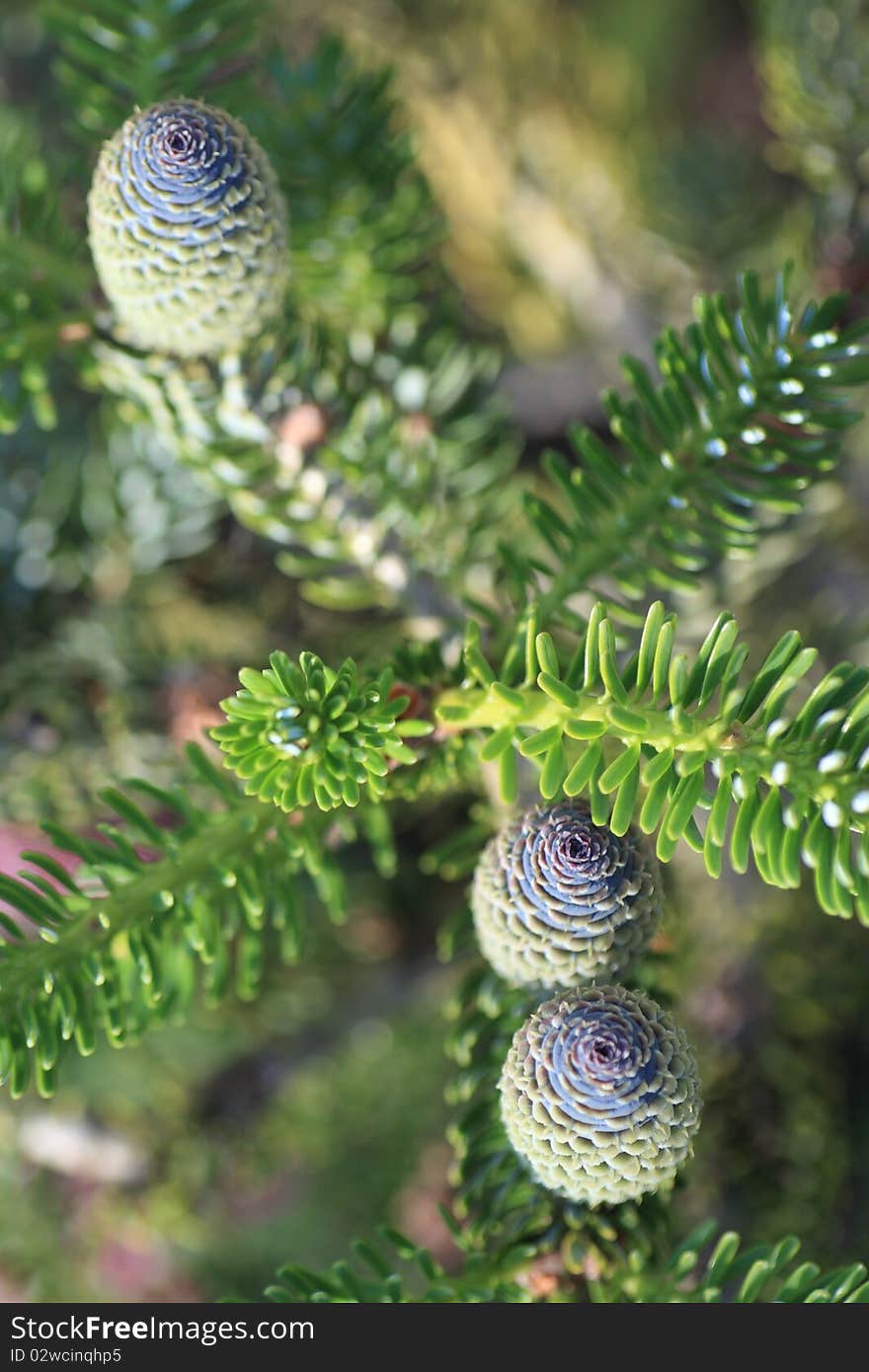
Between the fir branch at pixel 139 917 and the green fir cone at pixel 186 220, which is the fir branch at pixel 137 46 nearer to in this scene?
the green fir cone at pixel 186 220

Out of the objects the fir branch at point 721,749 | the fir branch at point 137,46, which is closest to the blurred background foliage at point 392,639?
the fir branch at point 137,46

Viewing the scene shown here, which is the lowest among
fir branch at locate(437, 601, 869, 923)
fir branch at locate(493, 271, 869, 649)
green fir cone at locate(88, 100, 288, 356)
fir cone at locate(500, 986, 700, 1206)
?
fir cone at locate(500, 986, 700, 1206)

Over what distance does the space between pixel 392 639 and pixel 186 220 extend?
1.01 ft

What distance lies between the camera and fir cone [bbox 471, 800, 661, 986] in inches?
18.6

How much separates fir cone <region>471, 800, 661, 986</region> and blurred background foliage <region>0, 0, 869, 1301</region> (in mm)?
95

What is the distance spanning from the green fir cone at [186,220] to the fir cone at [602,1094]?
0.36m

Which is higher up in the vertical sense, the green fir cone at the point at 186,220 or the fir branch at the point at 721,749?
the green fir cone at the point at 186,220

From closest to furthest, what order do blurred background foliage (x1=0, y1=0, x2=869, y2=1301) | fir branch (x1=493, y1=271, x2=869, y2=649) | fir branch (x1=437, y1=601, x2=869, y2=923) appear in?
fir branch (x1=437, y1=601, x2=869, y2=923) → fir branch (x1=493, y1=271, x2=869, y2=649) → blurred background foliage (x1=0, y1=0, x2=869, y2=1301)

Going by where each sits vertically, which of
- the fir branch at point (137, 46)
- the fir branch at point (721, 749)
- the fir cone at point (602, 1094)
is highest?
the fir branch at point (137, 46)

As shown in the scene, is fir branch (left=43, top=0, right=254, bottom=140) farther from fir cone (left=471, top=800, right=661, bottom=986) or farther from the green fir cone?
fir cone (left=471, top=800, right=661, bottom=986)

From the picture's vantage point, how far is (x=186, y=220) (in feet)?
1.70

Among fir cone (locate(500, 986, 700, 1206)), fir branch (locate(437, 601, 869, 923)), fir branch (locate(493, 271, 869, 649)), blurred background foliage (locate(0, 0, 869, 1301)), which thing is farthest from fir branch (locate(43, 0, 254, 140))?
fir cone (locate(500, 986, 700, 1206))

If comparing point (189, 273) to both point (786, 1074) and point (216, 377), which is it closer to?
point (216, 377)

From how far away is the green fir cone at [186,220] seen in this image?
0.52 meters
